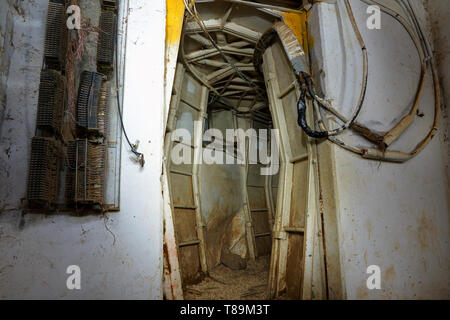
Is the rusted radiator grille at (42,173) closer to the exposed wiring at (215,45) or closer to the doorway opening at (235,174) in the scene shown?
the doorway opening at (235,174)

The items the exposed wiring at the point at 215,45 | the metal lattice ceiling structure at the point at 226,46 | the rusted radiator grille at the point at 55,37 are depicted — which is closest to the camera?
the rusted radiator grille at the point at 55,37

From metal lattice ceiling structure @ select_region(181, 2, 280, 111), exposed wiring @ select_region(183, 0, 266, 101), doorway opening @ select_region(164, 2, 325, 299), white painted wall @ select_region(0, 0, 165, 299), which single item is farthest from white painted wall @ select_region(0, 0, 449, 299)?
metal lattice ceiling structure @ select_region(181, 2, 280, 111)

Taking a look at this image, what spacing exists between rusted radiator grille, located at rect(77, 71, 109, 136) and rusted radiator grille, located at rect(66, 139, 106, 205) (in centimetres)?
12

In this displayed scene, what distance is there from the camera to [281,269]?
256 centimetres

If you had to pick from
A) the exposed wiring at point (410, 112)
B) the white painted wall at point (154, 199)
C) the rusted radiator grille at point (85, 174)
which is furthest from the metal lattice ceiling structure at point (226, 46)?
the rusted radiator grille at point (85, 174)

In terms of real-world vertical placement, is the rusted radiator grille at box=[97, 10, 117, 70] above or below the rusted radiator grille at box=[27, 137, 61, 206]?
above

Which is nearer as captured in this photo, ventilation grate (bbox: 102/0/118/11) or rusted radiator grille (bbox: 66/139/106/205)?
rusted radiator grille (bbox: 66/139/106/205)

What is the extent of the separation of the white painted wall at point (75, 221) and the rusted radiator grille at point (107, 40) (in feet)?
0.54

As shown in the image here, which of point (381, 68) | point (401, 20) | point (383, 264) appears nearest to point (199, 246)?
point (383, 264)

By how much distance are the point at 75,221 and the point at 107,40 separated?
1.39 meters

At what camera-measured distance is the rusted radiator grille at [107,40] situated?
6.99 feet

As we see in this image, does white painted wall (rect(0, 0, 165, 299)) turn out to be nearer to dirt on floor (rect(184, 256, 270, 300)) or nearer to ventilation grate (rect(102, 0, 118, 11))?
ventilation grate (rect(102, 0, 118, 11))

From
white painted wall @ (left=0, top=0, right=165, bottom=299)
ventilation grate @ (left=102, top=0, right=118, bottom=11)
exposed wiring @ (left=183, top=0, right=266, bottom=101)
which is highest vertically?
exposed wiring @ (left=183, top=0, right=266, bottom=101)

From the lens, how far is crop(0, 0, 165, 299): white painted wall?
72.7 inches
